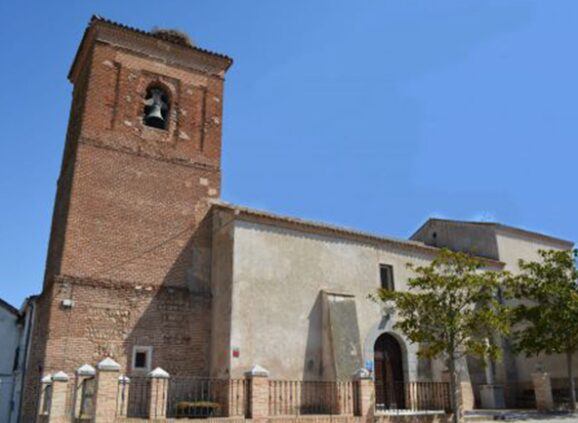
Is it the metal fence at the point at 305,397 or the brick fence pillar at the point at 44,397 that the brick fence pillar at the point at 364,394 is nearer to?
the metal fence at the point at 305,397

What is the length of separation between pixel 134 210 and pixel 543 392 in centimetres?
1517

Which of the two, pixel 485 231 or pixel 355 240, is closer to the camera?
pixel 355 240

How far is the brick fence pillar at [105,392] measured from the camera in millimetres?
11078

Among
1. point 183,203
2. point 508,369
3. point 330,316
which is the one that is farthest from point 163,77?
point 508,369

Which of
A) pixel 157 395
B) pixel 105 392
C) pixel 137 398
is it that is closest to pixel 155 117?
pixel 137 398

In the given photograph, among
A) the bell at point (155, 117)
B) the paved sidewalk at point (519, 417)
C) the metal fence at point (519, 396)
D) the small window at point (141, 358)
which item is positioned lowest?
the paved sidewalk at point (519, 417)

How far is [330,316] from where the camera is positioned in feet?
55.5

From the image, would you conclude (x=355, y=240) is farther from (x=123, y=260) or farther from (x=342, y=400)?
(x=123, y=260)

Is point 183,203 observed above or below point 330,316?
above

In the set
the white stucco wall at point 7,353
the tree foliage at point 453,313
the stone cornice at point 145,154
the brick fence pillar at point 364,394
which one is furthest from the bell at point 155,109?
the brick fence pillar at point 364,394

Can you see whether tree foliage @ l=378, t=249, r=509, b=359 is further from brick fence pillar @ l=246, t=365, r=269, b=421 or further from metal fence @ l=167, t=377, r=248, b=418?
metal fence @ l=167, t=377, r=248, b=418

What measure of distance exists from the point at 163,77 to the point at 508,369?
17.2 m

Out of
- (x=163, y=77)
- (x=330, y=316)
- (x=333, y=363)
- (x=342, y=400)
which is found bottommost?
(x=342, y=400)

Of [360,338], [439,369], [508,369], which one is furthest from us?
[508,369]
